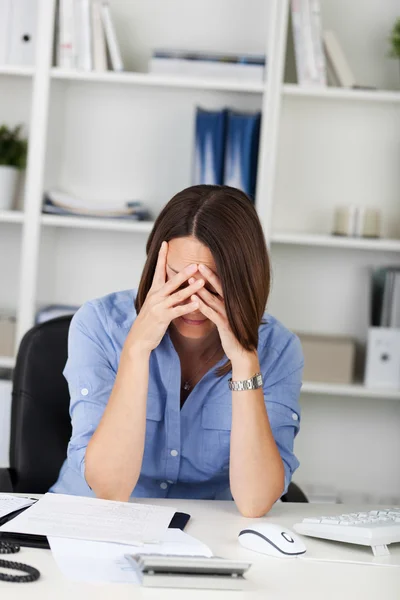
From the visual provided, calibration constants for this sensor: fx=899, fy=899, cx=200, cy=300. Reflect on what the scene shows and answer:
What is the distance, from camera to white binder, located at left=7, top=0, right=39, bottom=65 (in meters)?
3.02

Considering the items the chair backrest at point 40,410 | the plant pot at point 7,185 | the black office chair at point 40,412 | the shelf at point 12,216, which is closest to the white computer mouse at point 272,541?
the black office chair at point 40,412

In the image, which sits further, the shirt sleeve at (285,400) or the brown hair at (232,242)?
the shirt sleeve at (285,400)

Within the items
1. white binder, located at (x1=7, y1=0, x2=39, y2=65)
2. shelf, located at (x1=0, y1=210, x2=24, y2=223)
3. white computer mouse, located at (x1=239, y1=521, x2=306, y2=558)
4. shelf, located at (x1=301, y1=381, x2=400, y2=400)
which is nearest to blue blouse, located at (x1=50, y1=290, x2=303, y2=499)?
white computer mouse, located at (x1=239, y1=521, x2=306, y2=558)

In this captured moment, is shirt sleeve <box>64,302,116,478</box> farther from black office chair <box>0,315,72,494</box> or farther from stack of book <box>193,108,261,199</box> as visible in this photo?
stack of book <box>193,108,261,199</box>

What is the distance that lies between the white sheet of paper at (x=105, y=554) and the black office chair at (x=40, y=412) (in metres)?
0.66

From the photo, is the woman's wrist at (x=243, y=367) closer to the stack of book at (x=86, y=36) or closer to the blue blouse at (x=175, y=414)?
the blue blouse at (x=175, y=414)

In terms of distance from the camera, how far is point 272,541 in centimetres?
130

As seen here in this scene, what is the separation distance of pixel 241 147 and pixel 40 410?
4.39 feet

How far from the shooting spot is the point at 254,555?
1296 millimetres

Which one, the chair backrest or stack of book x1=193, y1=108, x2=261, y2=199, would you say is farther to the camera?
stack of book x1=193, y1=108, x2=261, y2=199

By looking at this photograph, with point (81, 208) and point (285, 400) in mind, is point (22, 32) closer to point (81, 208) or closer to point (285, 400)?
point (81, 208)

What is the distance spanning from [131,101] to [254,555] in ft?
7.25

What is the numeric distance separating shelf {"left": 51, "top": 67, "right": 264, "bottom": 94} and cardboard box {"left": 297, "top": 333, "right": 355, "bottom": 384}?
0.85m

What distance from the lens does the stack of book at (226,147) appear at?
293 cm
